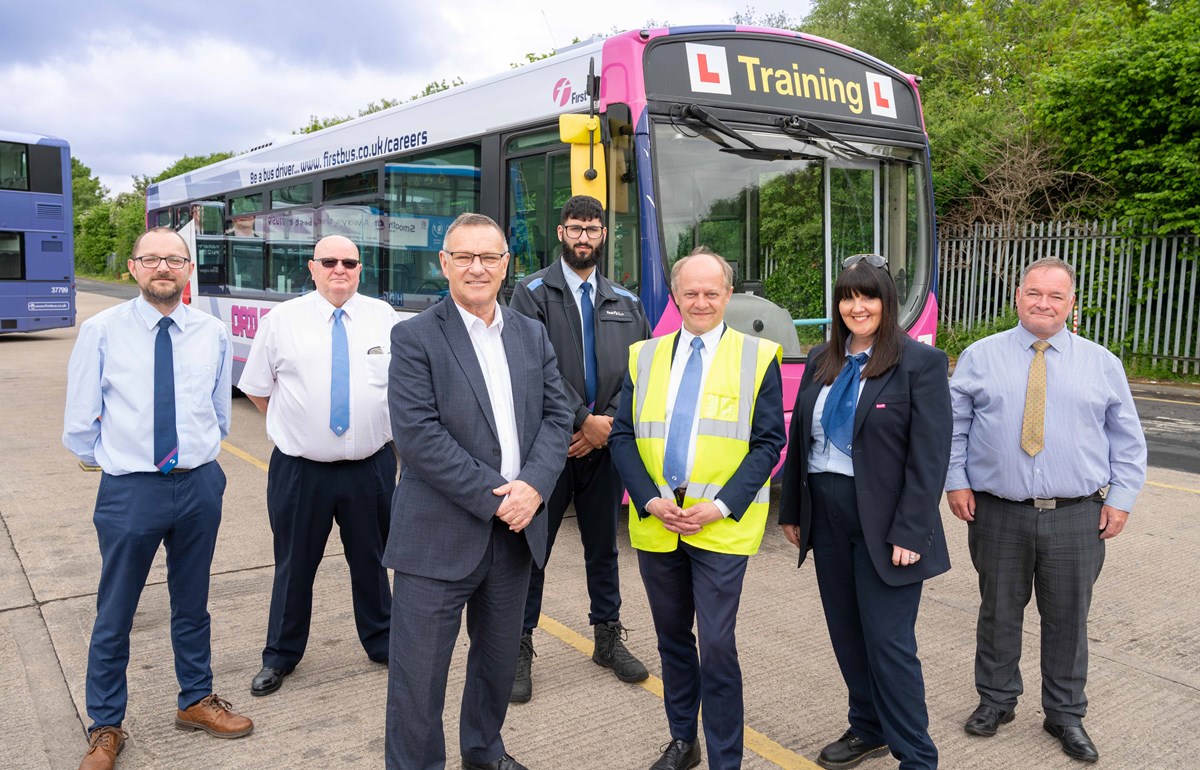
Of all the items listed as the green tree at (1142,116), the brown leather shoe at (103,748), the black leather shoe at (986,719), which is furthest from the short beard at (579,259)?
the green tree at (1142,116)

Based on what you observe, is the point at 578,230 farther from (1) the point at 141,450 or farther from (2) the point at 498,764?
(2) the point at 498,764

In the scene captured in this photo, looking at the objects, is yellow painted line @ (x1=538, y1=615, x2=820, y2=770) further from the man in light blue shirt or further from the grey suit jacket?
the grey suit jacket

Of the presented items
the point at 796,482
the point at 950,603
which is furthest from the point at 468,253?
the point at 950,603

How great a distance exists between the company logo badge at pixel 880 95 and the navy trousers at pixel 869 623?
4.32 m

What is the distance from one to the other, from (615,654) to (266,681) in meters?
1.44

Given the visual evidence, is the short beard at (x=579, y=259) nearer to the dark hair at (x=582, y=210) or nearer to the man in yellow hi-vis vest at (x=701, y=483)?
the dark hair at (x=582, y=210)

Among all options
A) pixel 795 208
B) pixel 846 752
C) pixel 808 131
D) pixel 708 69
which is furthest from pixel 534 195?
pixel 846 752

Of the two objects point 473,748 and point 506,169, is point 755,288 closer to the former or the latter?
point 506,169

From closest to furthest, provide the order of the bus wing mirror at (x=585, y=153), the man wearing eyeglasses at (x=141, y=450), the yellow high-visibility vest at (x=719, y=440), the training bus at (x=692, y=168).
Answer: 1. the yellow high-visibility vest at (x=719, y=440)
2. the man wearing eyeglasses at (x=141, y=450)
3. the bus wing mirror at (x=585, y=153)
4. the training bus at (x=692, y=168)

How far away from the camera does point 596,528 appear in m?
4.03

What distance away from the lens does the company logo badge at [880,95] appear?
6633mm

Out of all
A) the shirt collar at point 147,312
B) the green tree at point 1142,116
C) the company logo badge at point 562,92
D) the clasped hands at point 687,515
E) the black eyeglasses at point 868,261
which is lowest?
the clasped hands at point 687,515

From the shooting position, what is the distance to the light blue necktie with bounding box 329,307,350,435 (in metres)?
3.80

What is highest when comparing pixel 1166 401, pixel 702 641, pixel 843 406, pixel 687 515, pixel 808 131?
pixel 808 131
